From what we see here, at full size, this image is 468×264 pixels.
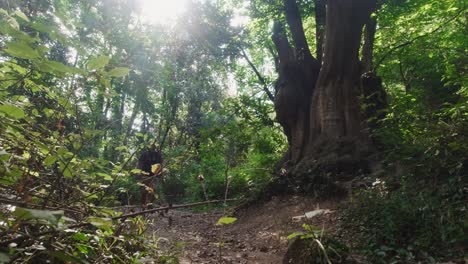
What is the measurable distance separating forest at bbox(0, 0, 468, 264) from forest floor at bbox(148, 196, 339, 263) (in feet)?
0.15

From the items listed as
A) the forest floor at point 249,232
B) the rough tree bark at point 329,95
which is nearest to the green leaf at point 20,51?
the forest floor at point 249,232

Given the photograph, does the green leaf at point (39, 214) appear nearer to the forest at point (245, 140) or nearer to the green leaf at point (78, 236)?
the forest at point (245, 140)

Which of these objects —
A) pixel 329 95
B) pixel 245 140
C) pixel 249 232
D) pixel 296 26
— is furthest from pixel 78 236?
pixel 245 140

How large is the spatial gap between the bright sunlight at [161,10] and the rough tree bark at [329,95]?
20.6 ft

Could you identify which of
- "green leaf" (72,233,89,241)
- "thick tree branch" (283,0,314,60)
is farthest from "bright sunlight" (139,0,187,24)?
"green leaf" (72,233,89,241)

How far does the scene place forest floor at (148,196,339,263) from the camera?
4509 millimetres

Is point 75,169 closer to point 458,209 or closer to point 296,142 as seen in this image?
point 458,209

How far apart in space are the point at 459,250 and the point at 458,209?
1.95 ft

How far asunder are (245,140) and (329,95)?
11.9 ft

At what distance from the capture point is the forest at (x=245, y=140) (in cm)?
173

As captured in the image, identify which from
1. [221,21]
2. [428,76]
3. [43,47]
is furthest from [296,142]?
[43,47]

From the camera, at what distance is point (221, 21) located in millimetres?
14148

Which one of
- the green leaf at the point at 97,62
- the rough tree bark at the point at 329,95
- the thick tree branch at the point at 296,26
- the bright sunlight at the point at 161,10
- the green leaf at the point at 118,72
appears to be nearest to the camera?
the green leaf at the point at 97,62

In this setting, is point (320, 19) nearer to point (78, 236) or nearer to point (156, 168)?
point (156, 168)
